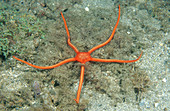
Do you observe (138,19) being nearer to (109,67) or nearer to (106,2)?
(106,2)

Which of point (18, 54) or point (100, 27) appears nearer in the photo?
point (18, 54)

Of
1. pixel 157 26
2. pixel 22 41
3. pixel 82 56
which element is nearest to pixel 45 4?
pixel 22 41

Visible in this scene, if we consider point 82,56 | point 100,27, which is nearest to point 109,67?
point 82,56

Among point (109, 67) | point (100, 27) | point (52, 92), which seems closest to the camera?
point (52, 92)

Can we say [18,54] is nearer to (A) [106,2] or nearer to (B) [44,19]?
(B) [44,19]

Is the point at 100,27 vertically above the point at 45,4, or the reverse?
the point at 45,4

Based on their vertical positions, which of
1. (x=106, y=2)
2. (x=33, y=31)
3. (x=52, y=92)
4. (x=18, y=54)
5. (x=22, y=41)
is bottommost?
(x=52, y=92)

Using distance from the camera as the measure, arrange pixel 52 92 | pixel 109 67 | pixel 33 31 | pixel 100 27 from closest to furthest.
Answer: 1. pixel 52 92
2. pixel 109 67
3. pixel 33 31
4. pixel 100 27

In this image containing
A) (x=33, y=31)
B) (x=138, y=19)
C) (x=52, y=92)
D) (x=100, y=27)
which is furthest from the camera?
(x=138, y=19)

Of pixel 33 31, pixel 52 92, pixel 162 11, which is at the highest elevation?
pixel 162 11
